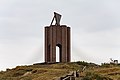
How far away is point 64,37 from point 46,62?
9.99 feet

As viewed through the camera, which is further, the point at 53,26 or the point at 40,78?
the point at 53,26

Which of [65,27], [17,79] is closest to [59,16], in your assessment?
[65,27]

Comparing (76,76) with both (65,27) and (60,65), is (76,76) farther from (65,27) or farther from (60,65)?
(65,27)

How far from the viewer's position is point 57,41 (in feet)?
129

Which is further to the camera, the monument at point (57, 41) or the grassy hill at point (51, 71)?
the monument at point (57, 41)

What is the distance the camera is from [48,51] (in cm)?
4034

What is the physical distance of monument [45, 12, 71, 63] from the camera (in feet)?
129

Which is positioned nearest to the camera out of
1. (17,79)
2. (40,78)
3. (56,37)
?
(40,78)

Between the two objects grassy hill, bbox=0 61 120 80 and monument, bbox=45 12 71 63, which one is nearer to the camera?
grassy hill, bbox=0 61 120 80

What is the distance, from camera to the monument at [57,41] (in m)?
39.2

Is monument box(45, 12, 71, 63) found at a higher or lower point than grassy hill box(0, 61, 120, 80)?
higher

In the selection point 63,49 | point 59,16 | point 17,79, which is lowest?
point 17,79

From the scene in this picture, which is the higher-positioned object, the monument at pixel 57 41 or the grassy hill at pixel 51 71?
the monument at pixel 57 41

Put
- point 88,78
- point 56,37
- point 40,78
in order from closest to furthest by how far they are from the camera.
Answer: point 88,78
point 40,78
point 56,37
